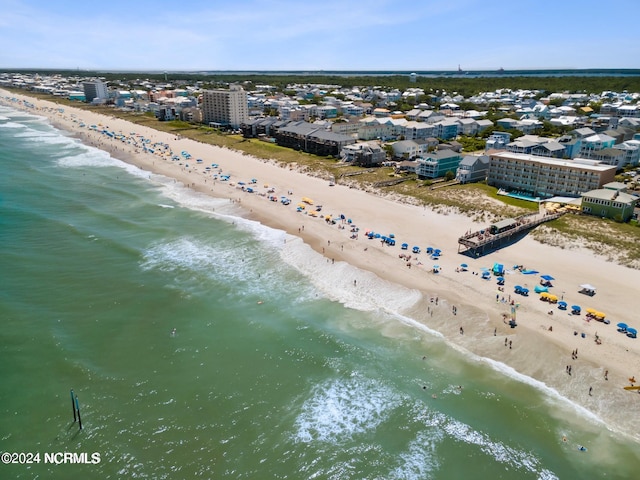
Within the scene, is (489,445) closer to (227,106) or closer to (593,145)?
(593,145)

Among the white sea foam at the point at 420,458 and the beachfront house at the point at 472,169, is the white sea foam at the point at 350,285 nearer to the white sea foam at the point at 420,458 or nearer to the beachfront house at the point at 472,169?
the white sea foam at the point at 420,458

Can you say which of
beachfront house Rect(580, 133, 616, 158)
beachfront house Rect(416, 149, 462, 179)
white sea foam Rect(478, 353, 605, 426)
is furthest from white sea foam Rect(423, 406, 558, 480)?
beachfront house Rect(580, 133, 616, 158)

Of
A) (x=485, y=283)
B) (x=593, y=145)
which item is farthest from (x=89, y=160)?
(x=593, y=145)

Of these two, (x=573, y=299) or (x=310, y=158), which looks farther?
(x=310, y=158)

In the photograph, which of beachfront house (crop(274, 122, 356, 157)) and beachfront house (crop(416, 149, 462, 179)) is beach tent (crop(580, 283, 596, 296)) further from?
beachfront house (crop(274, 122, 356, 157))

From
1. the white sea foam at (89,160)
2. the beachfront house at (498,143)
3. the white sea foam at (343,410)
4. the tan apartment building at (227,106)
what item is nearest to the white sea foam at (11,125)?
the white sea foam at (89,160)

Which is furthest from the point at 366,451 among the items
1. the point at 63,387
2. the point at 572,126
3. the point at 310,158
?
the point at 572,126

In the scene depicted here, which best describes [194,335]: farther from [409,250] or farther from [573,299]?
[573,299]
